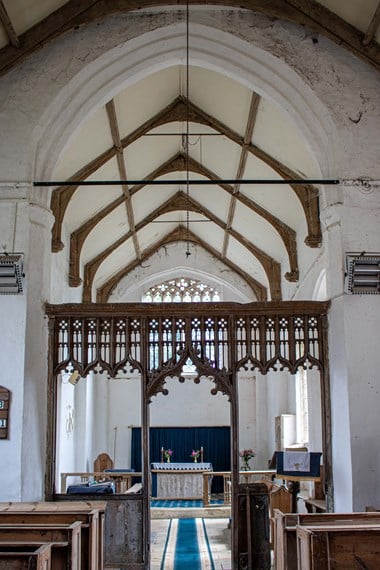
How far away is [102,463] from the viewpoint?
16.3 m

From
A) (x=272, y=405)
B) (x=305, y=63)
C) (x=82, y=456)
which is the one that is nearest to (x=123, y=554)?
(x=305, y=63)

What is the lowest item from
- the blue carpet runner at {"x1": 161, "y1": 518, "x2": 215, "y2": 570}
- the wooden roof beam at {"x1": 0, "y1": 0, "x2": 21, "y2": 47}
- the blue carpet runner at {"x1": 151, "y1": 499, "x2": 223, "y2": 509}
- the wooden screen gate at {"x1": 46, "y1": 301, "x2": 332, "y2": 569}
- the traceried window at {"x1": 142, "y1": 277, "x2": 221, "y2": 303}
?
the blue carpet runner at {"x1": 161, "y1": 518, "x2": 215, "y2": 570}

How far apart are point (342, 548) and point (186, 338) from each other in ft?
14.6

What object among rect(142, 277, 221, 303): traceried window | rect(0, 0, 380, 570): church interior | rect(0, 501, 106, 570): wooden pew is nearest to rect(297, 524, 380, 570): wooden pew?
rect(0, 0, 380, 570): church interior

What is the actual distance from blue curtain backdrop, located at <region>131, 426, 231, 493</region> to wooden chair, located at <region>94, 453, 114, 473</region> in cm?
159

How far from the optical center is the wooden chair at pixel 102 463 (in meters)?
16.2

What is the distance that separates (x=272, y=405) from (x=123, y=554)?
29.8 feet

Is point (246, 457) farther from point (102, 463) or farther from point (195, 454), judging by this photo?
point (102, 463)

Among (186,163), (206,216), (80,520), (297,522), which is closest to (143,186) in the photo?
(186,163)

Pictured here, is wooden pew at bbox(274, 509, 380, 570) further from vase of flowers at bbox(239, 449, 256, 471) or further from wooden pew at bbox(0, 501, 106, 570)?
vase of flowers at bbox(239, 449, 256, 471)

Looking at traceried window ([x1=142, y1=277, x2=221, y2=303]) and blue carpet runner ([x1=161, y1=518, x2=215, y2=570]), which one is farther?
traceried window ([x1=142, y1=277, x2=221, y2=303])

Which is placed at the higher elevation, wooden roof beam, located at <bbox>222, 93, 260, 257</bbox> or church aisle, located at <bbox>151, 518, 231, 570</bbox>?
wooden roof beam, located at <bbox>222, 93, 260, 257</bbox>

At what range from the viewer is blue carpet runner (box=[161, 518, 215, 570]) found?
27.2 ft

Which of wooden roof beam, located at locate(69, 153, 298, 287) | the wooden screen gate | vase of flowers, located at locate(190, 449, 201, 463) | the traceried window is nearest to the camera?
the wooden screen gate
